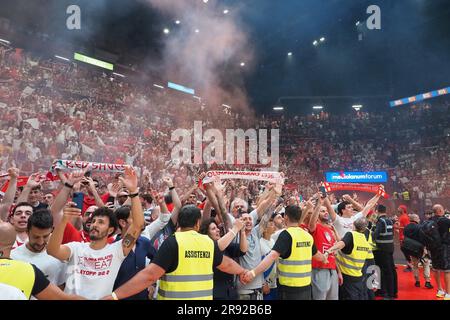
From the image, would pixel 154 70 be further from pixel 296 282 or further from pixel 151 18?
pixel 296 282

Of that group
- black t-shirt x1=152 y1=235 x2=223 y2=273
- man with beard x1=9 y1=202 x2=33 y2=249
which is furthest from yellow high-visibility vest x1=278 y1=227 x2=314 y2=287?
man with beard x1=9 y1=202 x2=33 y2=249

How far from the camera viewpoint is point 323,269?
4.20m

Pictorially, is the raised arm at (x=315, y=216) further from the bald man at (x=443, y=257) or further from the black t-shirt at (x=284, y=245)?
the bald man at (x=443, y=257)

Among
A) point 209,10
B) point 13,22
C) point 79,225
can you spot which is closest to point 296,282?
point 79,225

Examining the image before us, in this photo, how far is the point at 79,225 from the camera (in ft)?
11.4

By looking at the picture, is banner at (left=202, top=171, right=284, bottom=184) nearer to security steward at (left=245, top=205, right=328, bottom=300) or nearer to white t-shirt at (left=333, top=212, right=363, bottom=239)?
security steward at (left=245, top=205, right=328, bottom=300)

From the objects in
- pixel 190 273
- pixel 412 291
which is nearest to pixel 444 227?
pixel 412 291

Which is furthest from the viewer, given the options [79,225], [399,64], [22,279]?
[399,64]

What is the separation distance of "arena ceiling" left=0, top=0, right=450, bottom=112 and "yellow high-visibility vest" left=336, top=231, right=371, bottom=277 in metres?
14.7

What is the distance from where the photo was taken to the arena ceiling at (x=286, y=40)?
16.5 meters

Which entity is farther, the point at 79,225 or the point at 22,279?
the point at 79,225

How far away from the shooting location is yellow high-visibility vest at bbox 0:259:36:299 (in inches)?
71.5

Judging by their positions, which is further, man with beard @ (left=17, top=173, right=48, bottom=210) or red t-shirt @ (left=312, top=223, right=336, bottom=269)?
red t-shirt @ (left=312, top=223, right=336, bottom=269)

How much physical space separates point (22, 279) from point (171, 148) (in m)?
13.6
